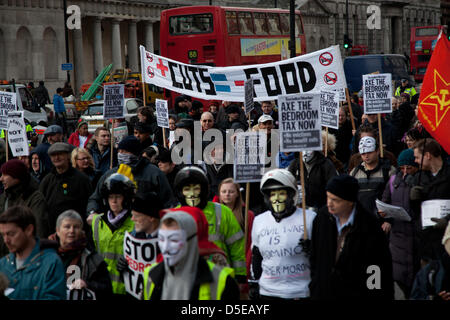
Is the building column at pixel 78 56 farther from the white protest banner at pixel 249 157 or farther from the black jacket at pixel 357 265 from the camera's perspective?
the black jacket at pixel 357 265

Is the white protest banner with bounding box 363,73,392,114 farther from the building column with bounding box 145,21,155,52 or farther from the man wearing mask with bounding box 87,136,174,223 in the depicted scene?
the building column with bounding box 145,21,155,52

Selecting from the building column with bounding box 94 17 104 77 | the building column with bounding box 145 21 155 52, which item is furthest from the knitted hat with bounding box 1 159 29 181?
the building column with bounding box 145 21 155 52

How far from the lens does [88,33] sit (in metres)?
50.9

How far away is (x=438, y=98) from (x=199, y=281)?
4459mm

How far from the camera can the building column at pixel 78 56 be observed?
47094 millimetres

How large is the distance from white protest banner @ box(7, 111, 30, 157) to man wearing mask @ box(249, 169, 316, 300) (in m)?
4.68

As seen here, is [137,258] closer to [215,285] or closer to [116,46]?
[215,285]

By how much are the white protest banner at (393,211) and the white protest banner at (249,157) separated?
3.48 ft

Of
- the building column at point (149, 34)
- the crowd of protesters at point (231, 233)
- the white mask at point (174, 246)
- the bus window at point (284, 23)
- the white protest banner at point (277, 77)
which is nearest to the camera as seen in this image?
the white mask at point (174, 246)

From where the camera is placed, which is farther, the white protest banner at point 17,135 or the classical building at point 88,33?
the classical building at point 88,33

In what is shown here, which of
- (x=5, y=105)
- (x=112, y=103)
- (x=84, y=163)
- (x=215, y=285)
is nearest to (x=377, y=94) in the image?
(x=112, y=103)

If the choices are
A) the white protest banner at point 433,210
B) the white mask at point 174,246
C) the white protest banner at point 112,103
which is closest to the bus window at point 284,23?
the white protest banner at point 112,103
